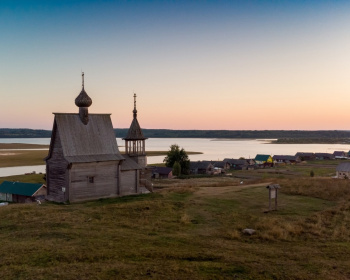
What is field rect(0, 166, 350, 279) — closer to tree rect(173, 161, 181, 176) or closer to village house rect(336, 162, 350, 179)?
village house rect(336, 162, 350, 179)

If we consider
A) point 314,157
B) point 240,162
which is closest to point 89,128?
point 240,162

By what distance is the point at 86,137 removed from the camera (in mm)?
32594

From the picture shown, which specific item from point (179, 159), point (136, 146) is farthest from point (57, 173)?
point (179, 159)

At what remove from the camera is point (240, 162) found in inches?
4368

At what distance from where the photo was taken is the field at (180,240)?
13109mm

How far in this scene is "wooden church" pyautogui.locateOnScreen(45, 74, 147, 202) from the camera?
30500 millimetres

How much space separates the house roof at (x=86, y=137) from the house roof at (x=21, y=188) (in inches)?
717

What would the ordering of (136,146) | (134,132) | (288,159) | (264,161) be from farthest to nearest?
→ (288,159), (264,161), (134,132), (136,146)

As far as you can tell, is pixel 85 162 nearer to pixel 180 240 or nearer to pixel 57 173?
pixel 57 173

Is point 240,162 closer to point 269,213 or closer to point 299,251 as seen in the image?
point 269,213

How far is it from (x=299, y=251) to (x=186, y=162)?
258 feet

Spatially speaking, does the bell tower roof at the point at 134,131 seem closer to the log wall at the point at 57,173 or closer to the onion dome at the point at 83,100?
the onion dome at the point at 83,100

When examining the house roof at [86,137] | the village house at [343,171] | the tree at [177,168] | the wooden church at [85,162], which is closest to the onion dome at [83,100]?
the wooden church at [85,162]

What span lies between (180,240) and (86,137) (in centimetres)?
1847
